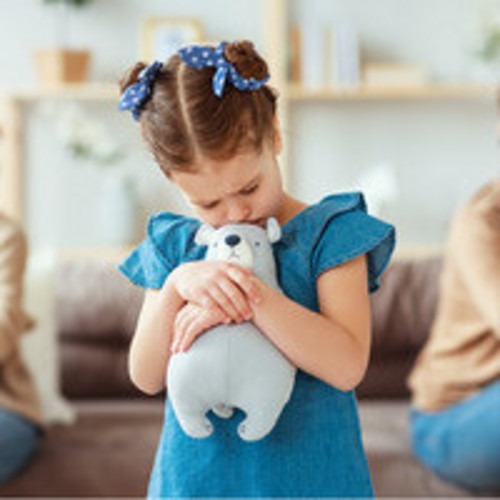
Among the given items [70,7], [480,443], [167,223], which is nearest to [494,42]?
[70,7]

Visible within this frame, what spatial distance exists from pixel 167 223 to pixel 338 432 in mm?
351

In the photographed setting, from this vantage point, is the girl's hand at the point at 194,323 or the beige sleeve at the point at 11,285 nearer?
the girl's hand at the point at 194,323

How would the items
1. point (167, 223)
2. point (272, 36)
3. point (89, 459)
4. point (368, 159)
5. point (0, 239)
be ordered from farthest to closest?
point (368, 159) < point (272, 36) < point (0, 239) < point (89, 459) < point (167, 223)

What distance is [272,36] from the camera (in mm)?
3377

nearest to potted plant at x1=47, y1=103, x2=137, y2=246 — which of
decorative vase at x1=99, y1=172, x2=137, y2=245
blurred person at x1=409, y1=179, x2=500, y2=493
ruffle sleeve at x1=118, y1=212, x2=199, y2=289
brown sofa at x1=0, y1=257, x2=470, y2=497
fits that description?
decorative vase at x1=99, y1=172, x2=137, y2=245

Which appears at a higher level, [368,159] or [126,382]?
[368,159]

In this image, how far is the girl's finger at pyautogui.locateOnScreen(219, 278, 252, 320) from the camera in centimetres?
96

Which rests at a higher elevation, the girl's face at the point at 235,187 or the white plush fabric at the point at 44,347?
the girl's face at the point at 235,187

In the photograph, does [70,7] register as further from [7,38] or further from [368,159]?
[368,159]

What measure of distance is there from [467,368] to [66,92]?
200cm

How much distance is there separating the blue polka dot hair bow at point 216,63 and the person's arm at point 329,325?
0.78ft

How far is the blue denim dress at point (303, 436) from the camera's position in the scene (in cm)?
105

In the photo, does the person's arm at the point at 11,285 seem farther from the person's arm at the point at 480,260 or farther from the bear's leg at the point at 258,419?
the bear's leg at the point at 258,419

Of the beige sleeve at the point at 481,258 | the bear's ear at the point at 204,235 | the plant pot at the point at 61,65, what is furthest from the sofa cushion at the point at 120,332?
the bear's ear at the point at 204,235
